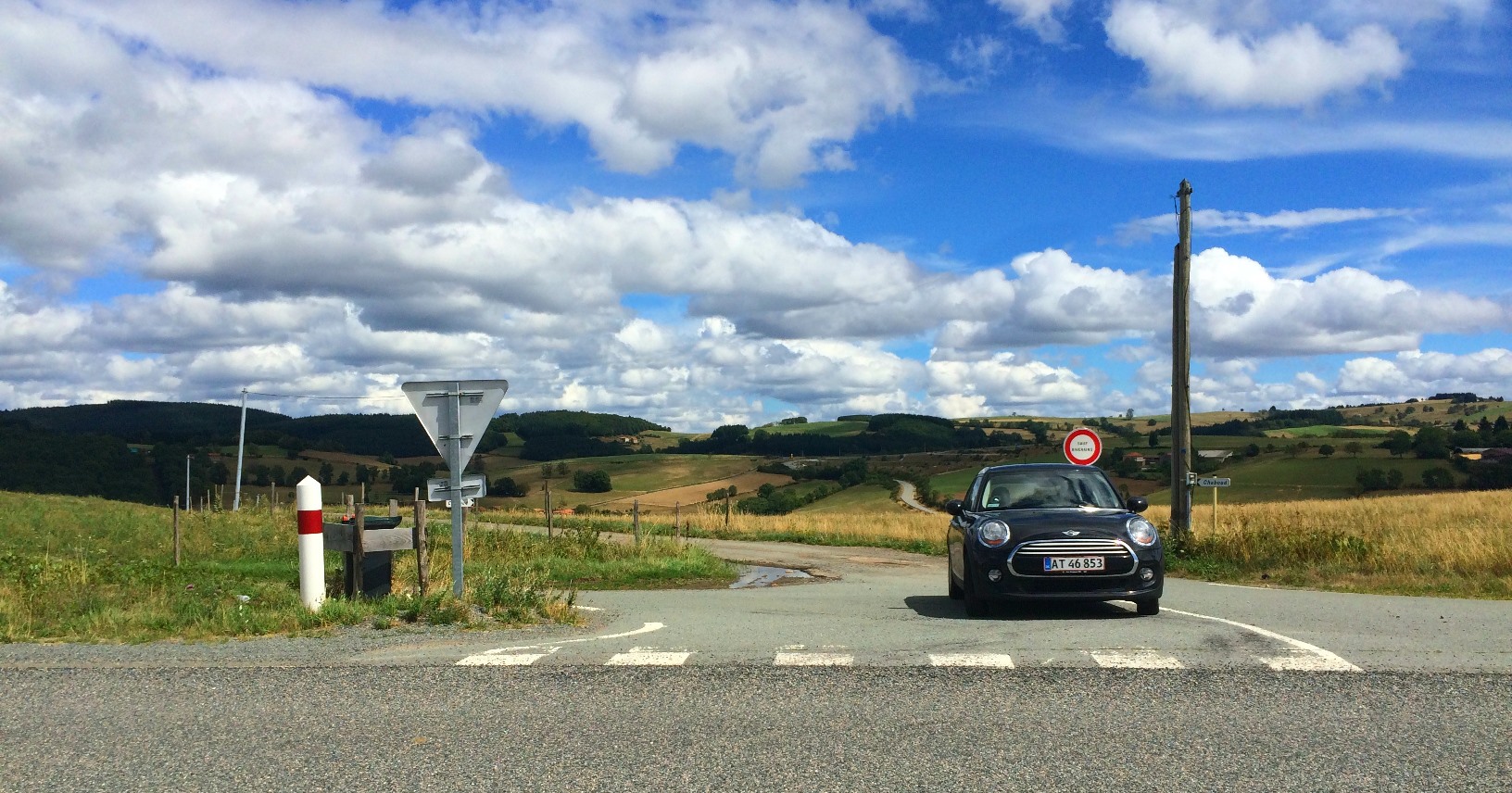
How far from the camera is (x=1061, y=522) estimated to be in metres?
11.0

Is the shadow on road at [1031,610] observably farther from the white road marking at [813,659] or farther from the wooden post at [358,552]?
the wooden post at [358,552]

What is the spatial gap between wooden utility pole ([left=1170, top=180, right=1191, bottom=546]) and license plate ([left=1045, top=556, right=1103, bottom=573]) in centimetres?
1212

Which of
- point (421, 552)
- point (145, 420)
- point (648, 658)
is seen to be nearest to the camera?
point (648, 658)

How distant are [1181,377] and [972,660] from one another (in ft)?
54.8

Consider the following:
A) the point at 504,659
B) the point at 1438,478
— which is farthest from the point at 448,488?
the point at 1438,478

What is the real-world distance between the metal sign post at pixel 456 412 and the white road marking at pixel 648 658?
3.77 metres

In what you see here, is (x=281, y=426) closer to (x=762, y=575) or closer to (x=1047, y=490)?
(x=762, y=575)

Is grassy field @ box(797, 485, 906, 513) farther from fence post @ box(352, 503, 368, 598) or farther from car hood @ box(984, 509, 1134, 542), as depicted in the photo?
fence post @ box(352, 503, 368, 598)

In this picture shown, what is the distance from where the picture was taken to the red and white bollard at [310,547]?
33.5ft

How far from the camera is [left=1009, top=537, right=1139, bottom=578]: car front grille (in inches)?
423

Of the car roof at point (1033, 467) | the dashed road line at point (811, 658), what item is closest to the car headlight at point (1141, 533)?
the car roof at point (1033, 467)

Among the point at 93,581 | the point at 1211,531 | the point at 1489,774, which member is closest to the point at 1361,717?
the point at 1489,774

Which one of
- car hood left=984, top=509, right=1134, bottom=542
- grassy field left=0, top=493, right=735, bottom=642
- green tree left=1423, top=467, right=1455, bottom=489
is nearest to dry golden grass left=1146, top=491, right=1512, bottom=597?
car hood left=984, top=509, right=1134, bottom=542

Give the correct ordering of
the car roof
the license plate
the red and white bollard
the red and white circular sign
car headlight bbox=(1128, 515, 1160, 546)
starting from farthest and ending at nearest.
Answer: the red and white circular sign < the car roof < car headlight bbox=(1128, 515, 1160, 546) < the license plate < the red and white bollard
